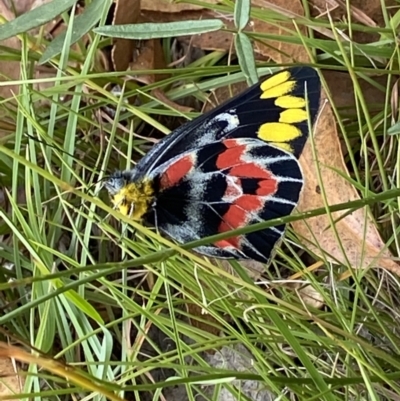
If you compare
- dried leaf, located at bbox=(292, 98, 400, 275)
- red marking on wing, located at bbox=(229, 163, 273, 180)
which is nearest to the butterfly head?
red marking on wing, located at bbox=(229, 163, 273, 180)

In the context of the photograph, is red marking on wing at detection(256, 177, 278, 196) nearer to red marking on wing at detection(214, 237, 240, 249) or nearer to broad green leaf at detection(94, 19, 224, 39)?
red marking on wing at detection(214, 237, 240, 249)

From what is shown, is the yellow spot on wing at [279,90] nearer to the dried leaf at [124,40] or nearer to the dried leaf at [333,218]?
the dried leaf at [333,218]

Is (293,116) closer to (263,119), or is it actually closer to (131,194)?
(263,119)

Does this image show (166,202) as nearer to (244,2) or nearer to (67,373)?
(244,2)

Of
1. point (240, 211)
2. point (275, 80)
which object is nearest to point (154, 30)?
point (275, 80)

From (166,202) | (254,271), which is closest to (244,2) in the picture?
(166,202)

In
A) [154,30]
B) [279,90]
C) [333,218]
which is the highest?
[154,30]
